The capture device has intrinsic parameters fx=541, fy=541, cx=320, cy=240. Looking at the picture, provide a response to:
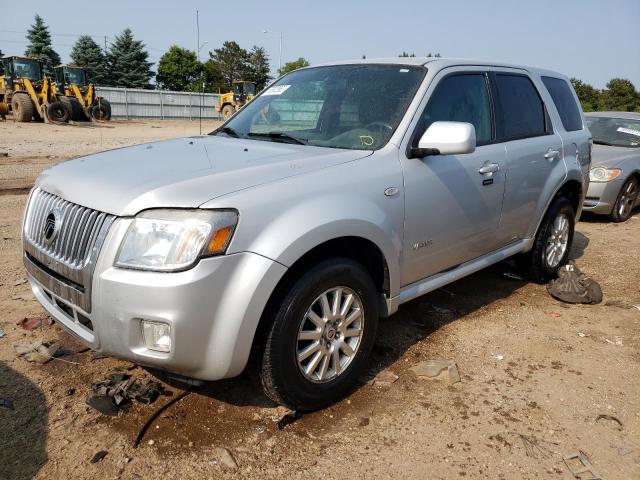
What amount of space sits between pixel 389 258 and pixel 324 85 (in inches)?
57.4

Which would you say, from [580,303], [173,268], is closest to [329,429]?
[173,268]

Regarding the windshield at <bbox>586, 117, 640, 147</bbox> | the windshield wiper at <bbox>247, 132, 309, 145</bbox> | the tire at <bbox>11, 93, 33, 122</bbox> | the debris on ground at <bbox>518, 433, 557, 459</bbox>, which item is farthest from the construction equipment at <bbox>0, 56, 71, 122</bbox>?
the debris on ground at <bbox>518, 433, 557, 459</bbox>

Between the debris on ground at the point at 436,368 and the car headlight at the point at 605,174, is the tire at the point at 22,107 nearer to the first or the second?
the car headlight at the point at 605,174

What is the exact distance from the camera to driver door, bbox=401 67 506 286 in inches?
129

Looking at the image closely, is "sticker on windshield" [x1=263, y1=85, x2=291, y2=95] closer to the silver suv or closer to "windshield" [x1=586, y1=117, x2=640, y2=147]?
the silver suv

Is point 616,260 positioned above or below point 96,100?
below

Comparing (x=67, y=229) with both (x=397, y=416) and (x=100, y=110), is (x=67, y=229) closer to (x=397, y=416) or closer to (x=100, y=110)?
(x=397, y=416)

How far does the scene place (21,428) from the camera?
8.97 ft

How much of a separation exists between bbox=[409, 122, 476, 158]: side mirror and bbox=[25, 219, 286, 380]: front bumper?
4.15 ft

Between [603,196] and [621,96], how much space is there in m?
23.0

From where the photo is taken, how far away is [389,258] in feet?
10.2

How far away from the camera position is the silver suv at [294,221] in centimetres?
239

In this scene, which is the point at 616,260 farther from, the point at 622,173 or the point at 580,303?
the point at 622,173

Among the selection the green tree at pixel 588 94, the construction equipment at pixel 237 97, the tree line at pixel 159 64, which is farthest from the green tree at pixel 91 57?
the green tree at pixel 588 94
